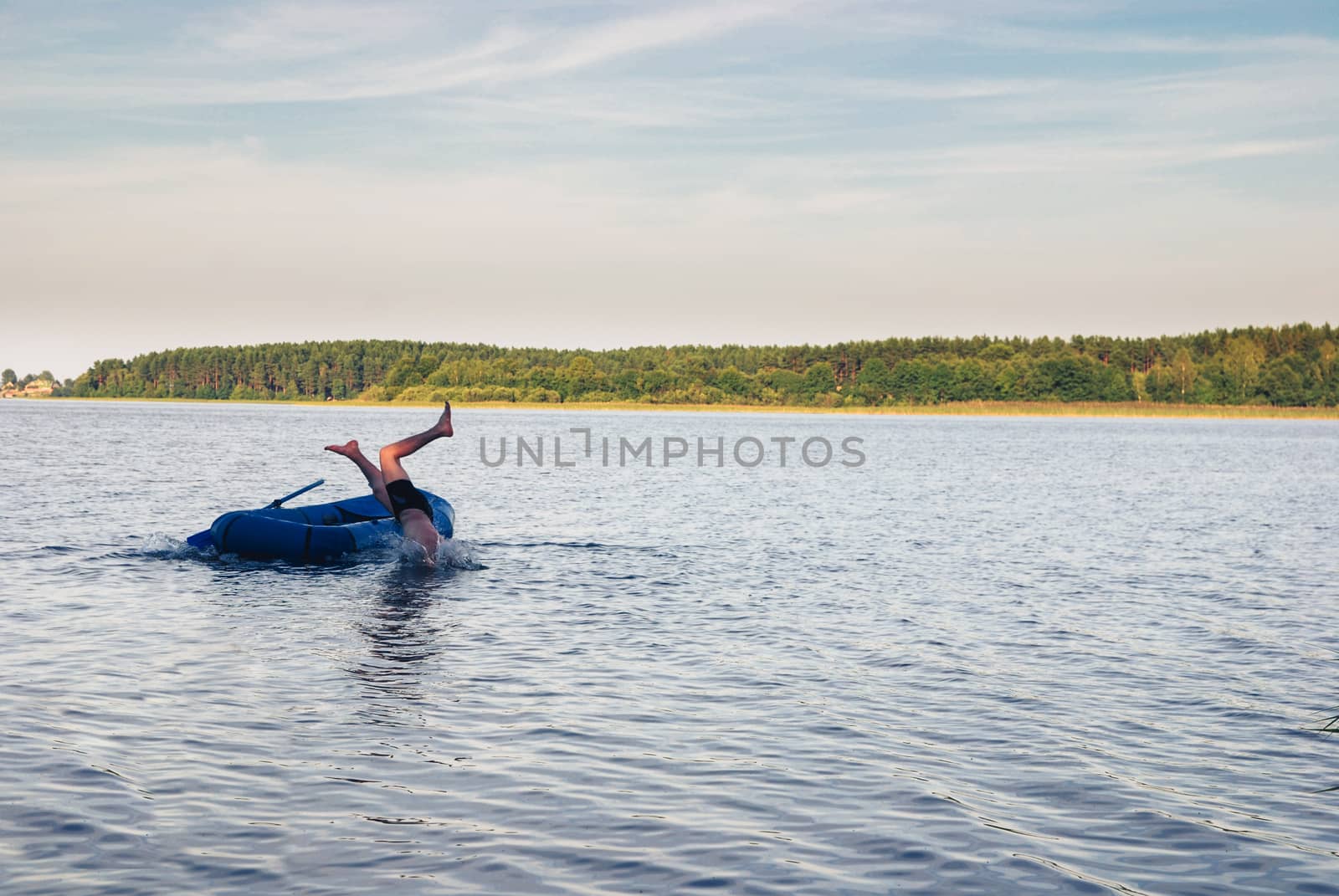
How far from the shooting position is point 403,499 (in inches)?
822

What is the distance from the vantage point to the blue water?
695 cm

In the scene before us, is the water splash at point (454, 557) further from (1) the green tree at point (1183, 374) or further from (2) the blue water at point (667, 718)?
(1) the green tree at point (1183, 374)

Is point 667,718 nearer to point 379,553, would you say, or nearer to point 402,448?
point 402,448

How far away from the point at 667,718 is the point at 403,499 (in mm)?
11765

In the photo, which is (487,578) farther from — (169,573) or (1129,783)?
→ (1129,783)

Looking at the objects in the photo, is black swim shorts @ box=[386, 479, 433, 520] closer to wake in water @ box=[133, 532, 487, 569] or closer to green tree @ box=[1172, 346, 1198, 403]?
wake in water @ box=[133, 532, 487, 569]

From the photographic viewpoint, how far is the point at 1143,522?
31109 millimetres

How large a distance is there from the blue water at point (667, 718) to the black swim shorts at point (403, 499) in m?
1.01

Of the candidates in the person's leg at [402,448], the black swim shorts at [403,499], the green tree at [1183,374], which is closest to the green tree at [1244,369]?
the green tree at [1183,374]

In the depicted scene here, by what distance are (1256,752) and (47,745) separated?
951 centimetres

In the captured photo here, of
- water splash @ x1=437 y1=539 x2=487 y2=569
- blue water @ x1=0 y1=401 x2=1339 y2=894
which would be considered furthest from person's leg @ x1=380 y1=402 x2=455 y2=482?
blue water @ x1=0 y1=401 x2=1339 y2=894

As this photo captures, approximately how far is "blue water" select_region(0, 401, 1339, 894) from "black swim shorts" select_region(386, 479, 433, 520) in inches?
39.8

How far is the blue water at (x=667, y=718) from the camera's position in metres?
6.95

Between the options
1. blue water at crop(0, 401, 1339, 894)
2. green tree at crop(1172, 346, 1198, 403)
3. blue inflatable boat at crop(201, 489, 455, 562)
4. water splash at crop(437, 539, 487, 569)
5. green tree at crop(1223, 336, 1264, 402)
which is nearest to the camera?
blue water at crop(0, 401, 1339, 894)
